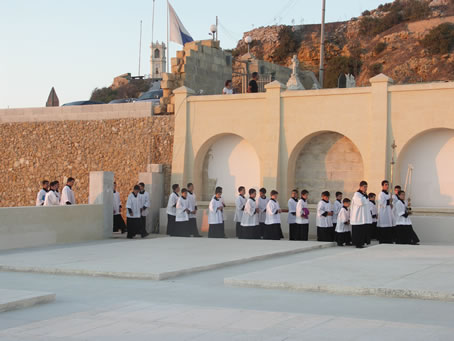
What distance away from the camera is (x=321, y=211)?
17.8m

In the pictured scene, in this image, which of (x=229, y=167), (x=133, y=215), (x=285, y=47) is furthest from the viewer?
(x=285, y=47)

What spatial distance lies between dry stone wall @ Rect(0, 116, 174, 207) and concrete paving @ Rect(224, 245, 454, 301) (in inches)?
446

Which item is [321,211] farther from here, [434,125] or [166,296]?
[166,296]

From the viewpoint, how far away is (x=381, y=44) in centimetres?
5281

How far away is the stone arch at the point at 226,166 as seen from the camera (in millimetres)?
22047

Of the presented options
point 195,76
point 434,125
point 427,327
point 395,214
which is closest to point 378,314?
point 427,327

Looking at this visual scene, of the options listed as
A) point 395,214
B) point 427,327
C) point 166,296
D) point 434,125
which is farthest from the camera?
point 434,125

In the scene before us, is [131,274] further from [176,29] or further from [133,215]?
[176,29]

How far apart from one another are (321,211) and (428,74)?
Result: 105ft

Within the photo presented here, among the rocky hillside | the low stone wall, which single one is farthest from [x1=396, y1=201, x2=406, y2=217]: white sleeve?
the rocky hillside

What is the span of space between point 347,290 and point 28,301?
415 cm

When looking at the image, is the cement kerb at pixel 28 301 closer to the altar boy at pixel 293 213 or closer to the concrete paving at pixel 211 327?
the concrete paving at pixel 211 327

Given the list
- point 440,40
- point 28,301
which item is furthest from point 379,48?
point 28,301

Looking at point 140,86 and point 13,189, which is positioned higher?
point 140,86
